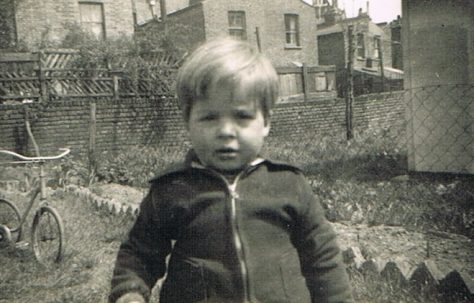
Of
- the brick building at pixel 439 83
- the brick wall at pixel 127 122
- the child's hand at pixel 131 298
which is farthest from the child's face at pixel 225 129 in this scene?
the brick wall at pixel 127 122

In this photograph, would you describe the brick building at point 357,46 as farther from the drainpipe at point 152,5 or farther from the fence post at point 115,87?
the fence post at point 115,87

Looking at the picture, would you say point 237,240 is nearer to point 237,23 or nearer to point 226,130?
point 226,130

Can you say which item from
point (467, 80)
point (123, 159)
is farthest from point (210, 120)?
point (123, 159)

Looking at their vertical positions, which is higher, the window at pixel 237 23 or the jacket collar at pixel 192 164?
the window at pixel 237 23

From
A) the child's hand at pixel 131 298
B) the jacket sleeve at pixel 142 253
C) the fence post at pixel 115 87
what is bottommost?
the child's hand at pixel 131 298

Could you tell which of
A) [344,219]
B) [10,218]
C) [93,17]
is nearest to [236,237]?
[344,219]

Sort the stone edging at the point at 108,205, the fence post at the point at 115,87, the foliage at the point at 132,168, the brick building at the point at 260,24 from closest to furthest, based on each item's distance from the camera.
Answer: the stone edging at the point at 108,205 < the foliage at the point at 132,168 < the fence post at the point at 115,87 < the brick building at the point at 260,24
